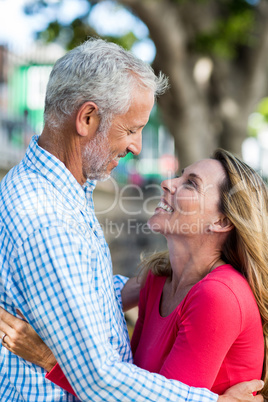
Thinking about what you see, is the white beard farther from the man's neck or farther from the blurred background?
the blurred background

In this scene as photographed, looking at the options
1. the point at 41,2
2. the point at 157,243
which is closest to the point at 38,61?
the point at 41,2


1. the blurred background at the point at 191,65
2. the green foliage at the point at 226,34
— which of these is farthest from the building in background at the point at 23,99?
the green foliage at the point at 226,34

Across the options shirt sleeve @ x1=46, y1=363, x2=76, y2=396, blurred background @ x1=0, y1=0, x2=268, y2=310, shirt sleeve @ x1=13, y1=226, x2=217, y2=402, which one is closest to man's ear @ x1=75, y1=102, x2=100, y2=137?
shirt sleeve @ x1=13, y1=226, x2=217, y2=402

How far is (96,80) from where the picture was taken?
6.11 feet

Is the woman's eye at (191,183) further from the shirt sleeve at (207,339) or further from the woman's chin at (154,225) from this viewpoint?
the shirt sleeve at (207,339)

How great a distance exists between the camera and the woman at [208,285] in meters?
1.84

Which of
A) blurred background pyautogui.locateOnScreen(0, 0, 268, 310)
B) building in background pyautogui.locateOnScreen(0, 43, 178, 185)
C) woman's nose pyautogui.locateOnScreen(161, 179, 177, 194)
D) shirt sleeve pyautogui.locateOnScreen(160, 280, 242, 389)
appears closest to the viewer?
shirt sleeve pyautogui.locateOnScreen(160, 280, 242, 389)

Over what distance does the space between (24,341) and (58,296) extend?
0.29m

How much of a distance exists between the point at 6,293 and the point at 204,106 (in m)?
6.12

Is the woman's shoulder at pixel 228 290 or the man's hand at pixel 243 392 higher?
the woman's shoulder at pixel 228 290

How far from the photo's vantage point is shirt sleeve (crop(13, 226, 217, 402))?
1.53 m

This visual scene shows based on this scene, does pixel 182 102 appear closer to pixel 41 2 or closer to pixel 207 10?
pixel 207 10

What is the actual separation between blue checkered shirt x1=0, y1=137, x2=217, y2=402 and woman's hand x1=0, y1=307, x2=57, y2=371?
4cm

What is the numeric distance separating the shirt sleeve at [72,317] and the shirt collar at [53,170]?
30cm
